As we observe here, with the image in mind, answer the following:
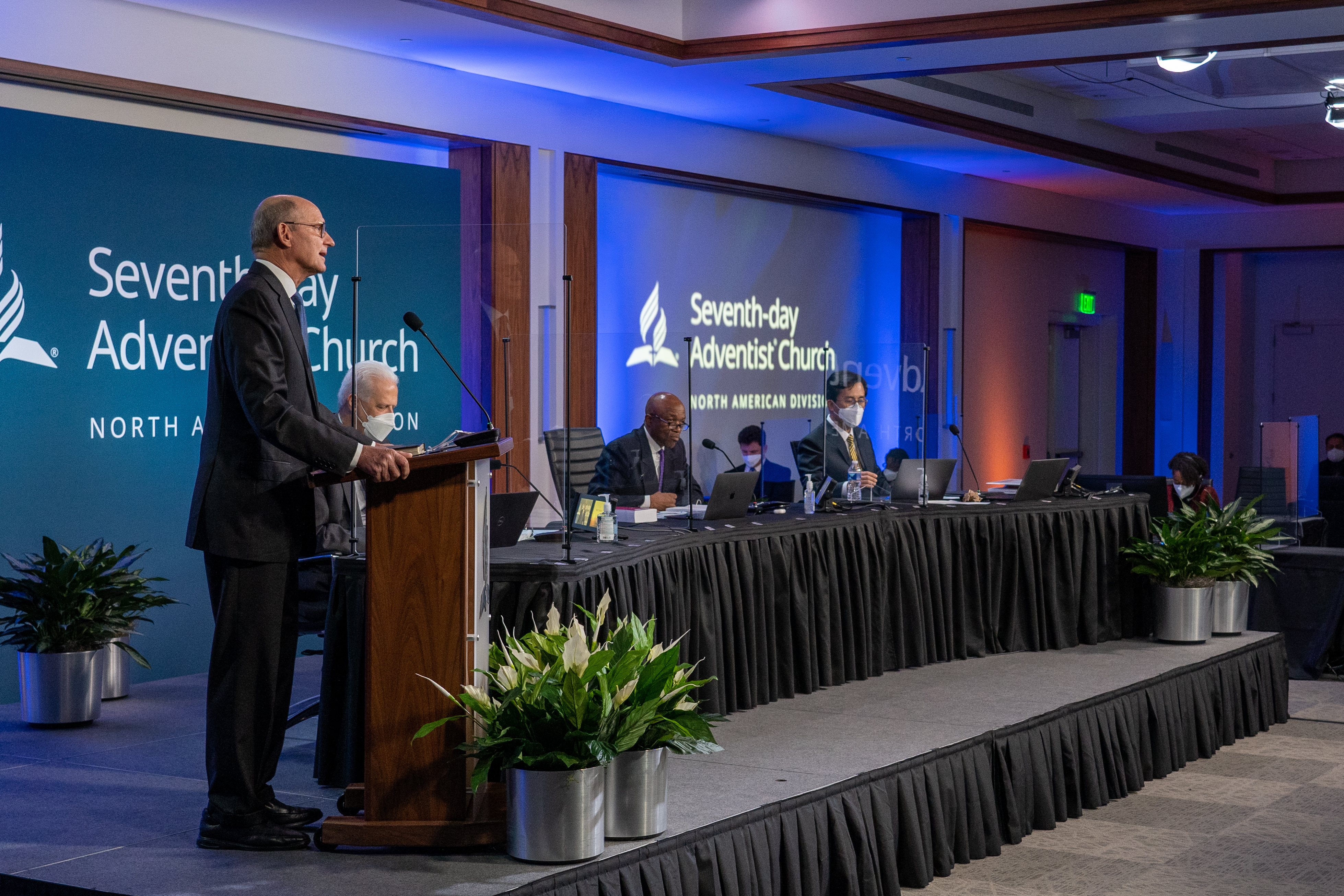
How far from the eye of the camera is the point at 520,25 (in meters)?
6.01

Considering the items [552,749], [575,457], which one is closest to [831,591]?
[575,457]

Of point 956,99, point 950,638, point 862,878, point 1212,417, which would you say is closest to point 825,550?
point 950,638

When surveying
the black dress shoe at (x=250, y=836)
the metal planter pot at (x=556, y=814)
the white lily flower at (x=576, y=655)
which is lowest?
the black dress shoe at (x=250, y=836)

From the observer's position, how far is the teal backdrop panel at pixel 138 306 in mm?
5371

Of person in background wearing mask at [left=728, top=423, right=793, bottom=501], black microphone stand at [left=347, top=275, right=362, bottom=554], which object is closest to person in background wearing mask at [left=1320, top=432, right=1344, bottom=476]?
person in background wearing mask at [left=728, top=423, right=793, bottom=501]

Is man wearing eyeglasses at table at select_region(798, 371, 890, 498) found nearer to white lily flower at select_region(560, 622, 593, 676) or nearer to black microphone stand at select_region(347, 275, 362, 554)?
black microphone stand at select_region(347, 275, 362, 554)

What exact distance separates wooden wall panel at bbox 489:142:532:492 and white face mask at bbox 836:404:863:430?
1.34 m

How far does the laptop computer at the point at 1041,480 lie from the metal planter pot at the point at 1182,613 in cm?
61

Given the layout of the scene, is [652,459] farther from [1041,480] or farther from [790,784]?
[790,784]

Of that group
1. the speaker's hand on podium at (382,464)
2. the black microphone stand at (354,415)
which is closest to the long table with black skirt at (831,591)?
the black microphone stand at (354,415)

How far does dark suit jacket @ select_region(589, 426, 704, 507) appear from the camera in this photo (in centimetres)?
602

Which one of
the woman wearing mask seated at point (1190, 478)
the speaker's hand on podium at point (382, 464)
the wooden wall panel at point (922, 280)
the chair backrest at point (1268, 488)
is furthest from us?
the wooden wall panel at point (922, 280)

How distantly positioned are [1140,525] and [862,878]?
10.8ft

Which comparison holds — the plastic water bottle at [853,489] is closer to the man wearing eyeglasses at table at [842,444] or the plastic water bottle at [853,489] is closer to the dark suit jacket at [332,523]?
the man wearing eyeglasses at table at [842,444]
